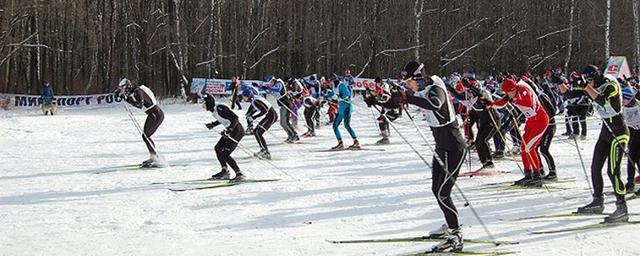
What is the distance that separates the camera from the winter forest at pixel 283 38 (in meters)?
37.4

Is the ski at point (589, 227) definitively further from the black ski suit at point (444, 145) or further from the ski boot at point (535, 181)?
the ski boot at point (535, 181)

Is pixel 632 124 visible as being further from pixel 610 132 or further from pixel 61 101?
pixel 61 101

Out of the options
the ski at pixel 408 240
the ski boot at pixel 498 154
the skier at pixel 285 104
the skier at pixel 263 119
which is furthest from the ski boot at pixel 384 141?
the ski at pixel 408 240

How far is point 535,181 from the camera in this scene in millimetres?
10664

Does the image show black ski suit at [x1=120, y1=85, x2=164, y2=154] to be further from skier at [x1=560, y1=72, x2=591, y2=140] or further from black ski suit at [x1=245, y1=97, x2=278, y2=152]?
skier at [x1=560, y1=72, x2=591, y2=140]

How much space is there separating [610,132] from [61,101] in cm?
2695

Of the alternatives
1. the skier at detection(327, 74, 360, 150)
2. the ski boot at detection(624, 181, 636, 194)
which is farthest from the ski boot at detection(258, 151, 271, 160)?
the ski boot at detection(624, 181, 636, 194)

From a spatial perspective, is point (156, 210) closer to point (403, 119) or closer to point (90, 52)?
point (403, 119)

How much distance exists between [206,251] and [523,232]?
134 inches

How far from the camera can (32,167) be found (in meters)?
14.6

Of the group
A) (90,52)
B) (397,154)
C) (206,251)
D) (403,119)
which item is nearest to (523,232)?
(206,251)

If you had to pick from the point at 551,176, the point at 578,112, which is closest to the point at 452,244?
the point at 551,176

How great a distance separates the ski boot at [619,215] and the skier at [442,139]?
2124 mm

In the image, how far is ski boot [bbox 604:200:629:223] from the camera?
311 inches
